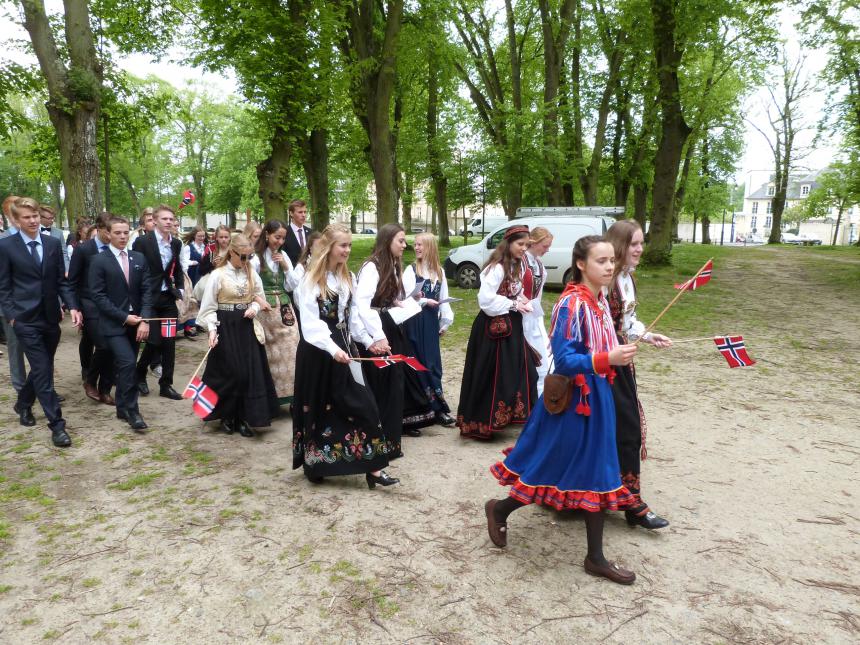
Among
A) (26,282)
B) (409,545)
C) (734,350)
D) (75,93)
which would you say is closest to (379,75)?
(75,93)

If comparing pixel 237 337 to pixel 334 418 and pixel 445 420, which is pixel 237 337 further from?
pixel 445 420

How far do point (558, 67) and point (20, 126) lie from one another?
51.9ft

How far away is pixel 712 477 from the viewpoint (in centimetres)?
454

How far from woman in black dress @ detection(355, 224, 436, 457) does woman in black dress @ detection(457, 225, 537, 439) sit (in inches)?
22.3

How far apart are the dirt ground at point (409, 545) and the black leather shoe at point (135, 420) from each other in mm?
86

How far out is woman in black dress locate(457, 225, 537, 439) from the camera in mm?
5219

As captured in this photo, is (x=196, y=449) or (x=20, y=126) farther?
(x=20, y=126)

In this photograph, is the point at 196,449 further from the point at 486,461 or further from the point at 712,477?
the point at 712,477

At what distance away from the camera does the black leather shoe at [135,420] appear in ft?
18.4

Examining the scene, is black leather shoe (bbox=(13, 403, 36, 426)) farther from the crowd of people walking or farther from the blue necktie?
the blue necktie

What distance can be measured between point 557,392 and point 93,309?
497 cm

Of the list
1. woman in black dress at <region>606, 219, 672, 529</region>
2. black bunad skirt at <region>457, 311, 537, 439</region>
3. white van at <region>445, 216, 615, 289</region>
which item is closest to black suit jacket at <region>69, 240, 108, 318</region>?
black bunad skirt at <region>457, 311, 537, 439</region>

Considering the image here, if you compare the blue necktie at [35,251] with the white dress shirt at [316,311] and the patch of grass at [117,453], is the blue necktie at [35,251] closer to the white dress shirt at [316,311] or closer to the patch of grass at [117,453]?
the patch of grass at [117,453]

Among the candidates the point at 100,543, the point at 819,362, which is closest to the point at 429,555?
the point at 100,543
